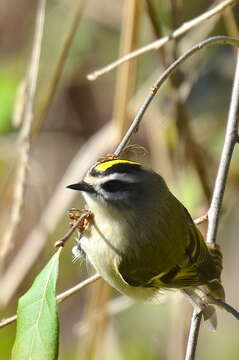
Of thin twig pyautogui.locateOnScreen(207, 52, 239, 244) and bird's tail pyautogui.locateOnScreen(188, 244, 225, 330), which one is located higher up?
thin twig pyautogui.locateOnScreen(207, 52, 239, 244)

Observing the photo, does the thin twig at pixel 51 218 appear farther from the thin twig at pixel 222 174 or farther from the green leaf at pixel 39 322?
the green leaf at pixel 39 322

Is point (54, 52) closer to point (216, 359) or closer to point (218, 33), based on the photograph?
point (218, 33)

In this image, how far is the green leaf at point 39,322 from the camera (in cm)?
166

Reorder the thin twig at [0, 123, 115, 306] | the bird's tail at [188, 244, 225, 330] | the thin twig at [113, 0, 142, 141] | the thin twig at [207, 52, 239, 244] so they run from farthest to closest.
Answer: the thin twig at [0, 123, 115, 306], the thin twig at [113, 0, 142, 141], the bird's tail at [188, 244, 225, 330], the thin twig at [207, 52, 239, 244]

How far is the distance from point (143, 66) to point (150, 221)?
2.07m

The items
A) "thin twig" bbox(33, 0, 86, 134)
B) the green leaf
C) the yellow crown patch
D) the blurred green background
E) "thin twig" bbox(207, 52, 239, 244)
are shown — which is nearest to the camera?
the green leaf

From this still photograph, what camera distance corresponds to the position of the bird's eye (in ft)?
6.39

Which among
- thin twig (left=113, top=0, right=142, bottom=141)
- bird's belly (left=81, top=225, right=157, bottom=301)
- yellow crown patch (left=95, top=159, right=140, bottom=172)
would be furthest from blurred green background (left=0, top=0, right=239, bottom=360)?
bird's belly (left=81, top=225, right=157, bottom=301)

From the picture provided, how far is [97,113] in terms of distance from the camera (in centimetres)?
479

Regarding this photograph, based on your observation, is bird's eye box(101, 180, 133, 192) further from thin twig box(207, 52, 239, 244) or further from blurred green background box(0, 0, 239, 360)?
thin twig box(207, 52, 239, 244)

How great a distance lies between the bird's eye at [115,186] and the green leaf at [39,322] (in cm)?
27

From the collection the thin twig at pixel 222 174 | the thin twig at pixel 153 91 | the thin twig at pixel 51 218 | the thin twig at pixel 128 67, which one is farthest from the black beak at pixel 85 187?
the thin twig at pixel 51 218

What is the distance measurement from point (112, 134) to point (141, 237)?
31.3 inches

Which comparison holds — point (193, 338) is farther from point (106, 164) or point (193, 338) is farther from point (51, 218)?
point (51, 218)
